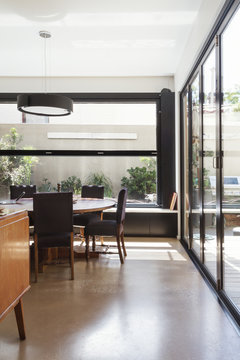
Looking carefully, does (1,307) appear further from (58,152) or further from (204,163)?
Answer: (58,152)

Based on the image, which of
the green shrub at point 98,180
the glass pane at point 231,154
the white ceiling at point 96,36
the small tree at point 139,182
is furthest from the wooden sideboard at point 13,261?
the small tree at point 139,182

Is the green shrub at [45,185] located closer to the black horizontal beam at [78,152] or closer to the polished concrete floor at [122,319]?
the black horizontal beam at [78,152]

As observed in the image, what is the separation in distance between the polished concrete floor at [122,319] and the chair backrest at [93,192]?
5.26 ft

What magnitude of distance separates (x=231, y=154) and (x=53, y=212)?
1.96m

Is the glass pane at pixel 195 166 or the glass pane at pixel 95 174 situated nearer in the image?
the glass pane at pixel 195 166

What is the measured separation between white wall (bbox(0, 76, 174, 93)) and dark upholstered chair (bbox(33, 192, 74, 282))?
124 inches

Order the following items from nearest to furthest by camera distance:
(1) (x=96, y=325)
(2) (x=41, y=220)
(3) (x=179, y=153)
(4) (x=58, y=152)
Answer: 1. (1) (x=96, y=325)
2. (2) (x=41, y=220)
3. (3) (x=179, y=153)
4. (4) (x=58, y=152)

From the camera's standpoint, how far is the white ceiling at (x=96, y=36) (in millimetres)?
3381

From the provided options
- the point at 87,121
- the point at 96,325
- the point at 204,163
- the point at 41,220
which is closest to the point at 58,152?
the point at 87,121

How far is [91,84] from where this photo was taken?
18.8 feet

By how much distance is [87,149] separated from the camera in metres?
5.85

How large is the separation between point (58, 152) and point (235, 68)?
13.4ft

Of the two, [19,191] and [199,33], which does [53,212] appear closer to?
[19,191]

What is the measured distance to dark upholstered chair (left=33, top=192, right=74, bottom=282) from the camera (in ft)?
10.7
